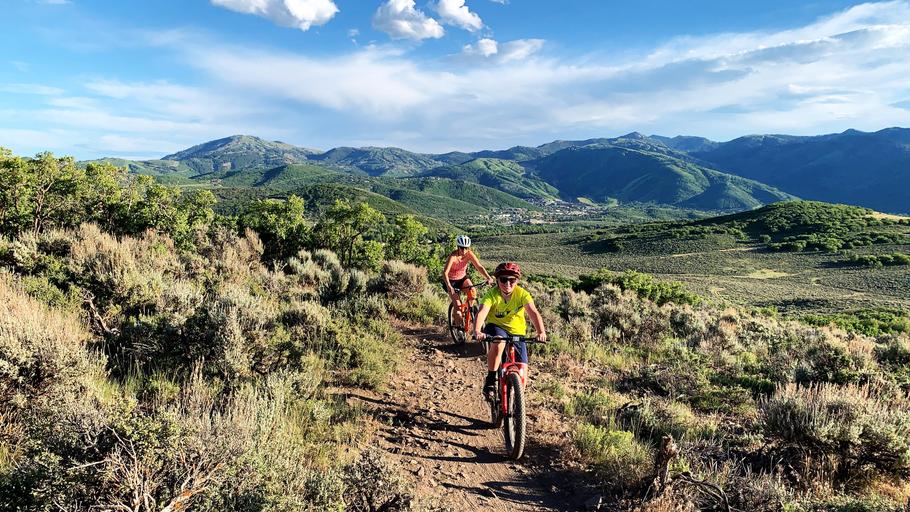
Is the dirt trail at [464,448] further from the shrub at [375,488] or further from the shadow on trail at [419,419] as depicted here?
the shrub at [375,488]

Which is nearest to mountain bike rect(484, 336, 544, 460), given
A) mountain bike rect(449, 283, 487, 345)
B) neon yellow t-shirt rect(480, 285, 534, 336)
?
neon yellow t-shirt rect(480, 285, 534, 336)

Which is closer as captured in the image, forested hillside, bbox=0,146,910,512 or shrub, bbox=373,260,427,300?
forested hillside, bbox=0,146,910,512

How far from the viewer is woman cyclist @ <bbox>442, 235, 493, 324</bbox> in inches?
316

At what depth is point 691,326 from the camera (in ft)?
37.5

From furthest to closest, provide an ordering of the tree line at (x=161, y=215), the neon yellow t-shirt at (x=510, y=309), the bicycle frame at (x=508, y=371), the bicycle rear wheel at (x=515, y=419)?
the tree line at (x=161, y=215) → the neon yellow t-shirt at (x=510, y=309) → the bicycle frame at (x=508, y=371) → the bicycle rear wheel at (x=515, y=419)

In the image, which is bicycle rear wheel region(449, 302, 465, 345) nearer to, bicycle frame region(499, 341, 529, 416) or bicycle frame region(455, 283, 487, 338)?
bicycle frame region(455, 283, 487, 338)

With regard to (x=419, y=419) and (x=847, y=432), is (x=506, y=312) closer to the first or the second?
(x=419, y=419)

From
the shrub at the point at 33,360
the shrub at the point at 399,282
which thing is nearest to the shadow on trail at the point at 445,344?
the shrub at the point at 399,282

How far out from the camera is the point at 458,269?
27.6ft

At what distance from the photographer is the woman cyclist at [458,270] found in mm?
8016

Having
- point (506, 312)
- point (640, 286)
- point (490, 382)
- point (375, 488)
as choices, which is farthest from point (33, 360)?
point (640, 286)

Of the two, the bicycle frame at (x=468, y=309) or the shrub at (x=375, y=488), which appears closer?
the shrub at (x=375, y=488)

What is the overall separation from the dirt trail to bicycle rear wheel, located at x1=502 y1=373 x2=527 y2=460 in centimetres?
18

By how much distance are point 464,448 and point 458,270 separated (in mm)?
3721
